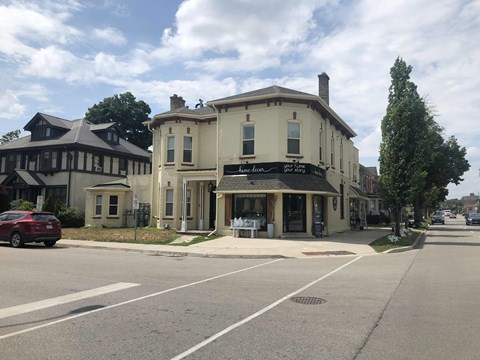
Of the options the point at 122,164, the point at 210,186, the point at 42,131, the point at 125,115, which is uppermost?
the point at 125,115

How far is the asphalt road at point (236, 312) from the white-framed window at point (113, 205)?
741 inches

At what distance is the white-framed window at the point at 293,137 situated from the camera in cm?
2302

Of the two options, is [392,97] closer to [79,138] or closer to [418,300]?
[418,300]

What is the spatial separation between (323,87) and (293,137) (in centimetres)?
746

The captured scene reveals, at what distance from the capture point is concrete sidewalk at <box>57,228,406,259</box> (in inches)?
639

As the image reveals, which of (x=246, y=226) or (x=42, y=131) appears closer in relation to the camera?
(x=246, y=226)

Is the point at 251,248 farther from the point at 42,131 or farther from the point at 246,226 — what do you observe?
the point at 42,131

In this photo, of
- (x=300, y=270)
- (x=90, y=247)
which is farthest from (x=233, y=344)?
(x=90, y=247)

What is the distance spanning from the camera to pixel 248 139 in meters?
23.5

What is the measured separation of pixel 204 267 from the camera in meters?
12.8

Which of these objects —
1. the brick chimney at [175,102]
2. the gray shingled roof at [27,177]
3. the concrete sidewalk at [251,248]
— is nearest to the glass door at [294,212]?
the concrete sidewalk at [251,248]

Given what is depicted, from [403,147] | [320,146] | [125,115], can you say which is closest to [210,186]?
[320,146]

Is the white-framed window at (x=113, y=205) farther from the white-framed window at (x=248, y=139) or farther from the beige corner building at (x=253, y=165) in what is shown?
the white-framed window at (x=248, y=139)

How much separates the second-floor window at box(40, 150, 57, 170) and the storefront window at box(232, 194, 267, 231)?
2159cm
